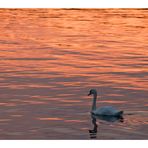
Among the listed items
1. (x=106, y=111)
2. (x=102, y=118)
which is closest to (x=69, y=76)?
(x=102, y=118)

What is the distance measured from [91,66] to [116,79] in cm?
382

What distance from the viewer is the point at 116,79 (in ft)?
93.4

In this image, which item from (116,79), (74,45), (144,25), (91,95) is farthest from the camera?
(144,25)

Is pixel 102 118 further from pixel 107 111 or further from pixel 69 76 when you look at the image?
pixel 69 76

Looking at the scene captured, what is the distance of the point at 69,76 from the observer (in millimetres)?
29094

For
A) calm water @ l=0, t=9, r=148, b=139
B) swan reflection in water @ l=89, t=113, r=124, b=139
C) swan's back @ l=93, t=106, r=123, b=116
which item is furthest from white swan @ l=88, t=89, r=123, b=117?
calm water @ l=0, t=9, r=148, b=139

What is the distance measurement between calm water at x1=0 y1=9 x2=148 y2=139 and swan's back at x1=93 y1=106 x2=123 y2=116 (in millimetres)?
269

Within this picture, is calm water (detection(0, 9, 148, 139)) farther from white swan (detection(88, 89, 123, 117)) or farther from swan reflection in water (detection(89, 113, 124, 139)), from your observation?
white swan (detection(88, 89, 123, 117))

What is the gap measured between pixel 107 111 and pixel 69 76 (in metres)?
7.95

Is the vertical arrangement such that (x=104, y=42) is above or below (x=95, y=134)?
above

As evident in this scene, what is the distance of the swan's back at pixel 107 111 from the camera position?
21.1 metres

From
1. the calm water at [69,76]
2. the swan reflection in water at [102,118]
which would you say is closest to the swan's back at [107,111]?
the swan reflection in water at [102,118]

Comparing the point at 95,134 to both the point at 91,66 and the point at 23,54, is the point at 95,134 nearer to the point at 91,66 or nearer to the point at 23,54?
the point at 91,66
